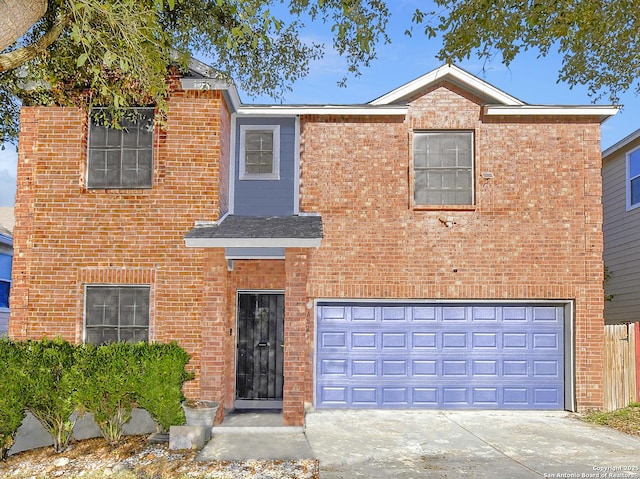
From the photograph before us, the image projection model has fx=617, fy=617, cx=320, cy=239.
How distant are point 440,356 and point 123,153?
7.74 meters

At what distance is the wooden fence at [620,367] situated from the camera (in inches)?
509

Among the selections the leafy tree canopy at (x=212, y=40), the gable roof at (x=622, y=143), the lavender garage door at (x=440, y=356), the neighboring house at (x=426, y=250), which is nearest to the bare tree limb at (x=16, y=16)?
the leafy tree canopy at (x=212, y=40)

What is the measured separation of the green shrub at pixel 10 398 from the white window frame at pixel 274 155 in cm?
600

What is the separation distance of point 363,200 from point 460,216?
2100 millimetres

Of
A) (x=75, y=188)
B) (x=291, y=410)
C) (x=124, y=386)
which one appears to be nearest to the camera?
(x=124, y=386)

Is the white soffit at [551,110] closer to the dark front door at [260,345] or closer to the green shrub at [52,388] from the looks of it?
the dark front door at [260,345]

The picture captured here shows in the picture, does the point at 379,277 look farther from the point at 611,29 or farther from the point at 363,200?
the point at 611,29

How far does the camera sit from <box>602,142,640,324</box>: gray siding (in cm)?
1703

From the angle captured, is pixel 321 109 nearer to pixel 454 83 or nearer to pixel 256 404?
pixel 454 83

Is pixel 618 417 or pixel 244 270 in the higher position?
pixel 244 270

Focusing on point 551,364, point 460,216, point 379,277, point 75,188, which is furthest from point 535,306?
point 75,188

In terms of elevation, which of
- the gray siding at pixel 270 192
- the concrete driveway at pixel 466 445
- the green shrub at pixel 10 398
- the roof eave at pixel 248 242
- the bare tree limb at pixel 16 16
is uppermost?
the bare tree limb at pixel 16 16

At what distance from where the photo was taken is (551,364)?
43.4 feet

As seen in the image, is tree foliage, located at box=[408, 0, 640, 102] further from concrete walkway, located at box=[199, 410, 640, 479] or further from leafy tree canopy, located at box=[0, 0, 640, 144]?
concrete walkway, located at box=[199, 410, 640, 479]
